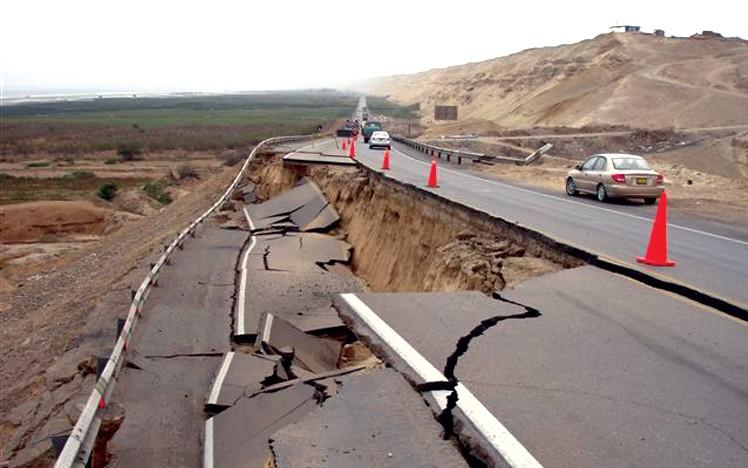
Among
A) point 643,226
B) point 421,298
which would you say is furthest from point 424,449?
point 643,226

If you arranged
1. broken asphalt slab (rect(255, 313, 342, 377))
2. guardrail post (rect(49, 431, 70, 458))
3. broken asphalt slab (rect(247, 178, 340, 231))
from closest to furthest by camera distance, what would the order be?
1. guardrail post (rect(49, 431, 70, 458))
2. broken asphalt slab (rect(255, 313, 342, 377))
3. broken asphalt slab (rect(247, 178, 340, 231))

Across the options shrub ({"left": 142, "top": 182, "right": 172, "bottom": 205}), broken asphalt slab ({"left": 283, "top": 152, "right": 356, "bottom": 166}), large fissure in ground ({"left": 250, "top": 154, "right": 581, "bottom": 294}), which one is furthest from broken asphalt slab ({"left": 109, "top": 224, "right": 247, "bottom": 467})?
shrub ({"left": 142, "top": 182, "right": 172, "bottom": 205})

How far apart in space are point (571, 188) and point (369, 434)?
17.3m

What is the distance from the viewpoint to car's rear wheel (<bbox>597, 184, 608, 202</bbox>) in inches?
747

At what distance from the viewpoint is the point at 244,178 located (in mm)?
32375

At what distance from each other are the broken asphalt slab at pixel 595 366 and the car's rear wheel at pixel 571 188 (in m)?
12.1

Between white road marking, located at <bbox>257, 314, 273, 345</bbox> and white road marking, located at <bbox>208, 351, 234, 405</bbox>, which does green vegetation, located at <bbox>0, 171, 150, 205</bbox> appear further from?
white road marking, located at <bbox>208, 351, 234, 405</bbox>

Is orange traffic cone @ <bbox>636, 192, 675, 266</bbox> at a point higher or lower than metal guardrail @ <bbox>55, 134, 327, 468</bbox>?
higher

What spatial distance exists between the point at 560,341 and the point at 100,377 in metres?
4.56

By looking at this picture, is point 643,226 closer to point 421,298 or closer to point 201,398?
point 421,298

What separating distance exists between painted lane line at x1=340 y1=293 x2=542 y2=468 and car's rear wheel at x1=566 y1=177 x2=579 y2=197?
1465 centimetres

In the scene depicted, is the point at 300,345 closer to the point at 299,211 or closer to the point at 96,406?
the point at 96,406

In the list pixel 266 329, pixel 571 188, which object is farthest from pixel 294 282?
pixel 571 188

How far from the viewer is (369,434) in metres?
4.71
